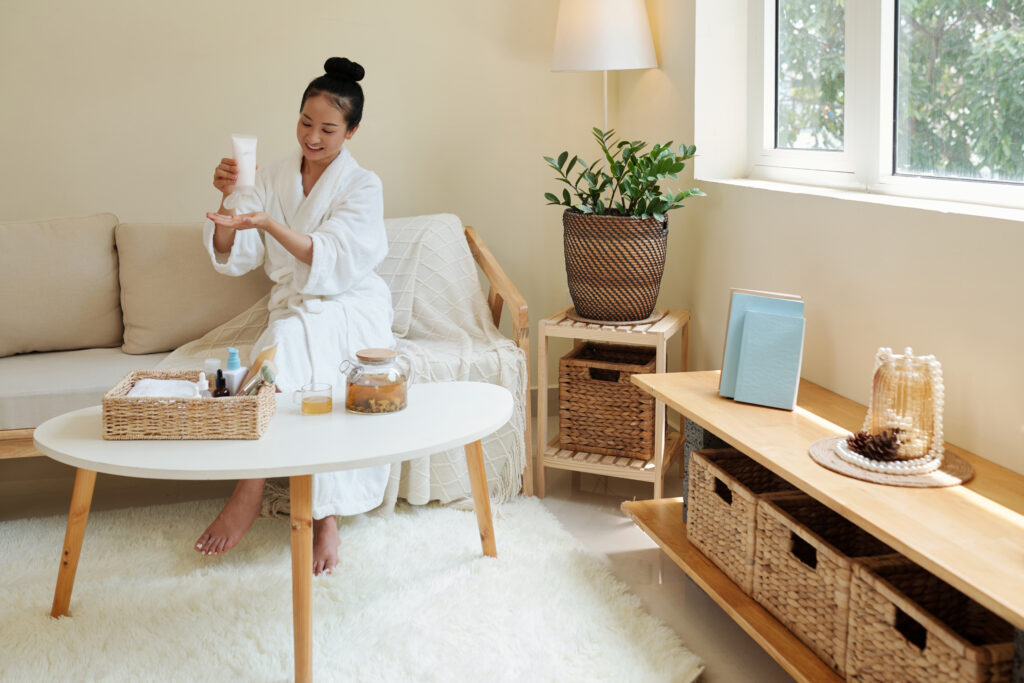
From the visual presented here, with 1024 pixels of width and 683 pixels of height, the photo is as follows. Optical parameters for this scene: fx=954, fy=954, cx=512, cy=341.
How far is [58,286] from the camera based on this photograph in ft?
8.87

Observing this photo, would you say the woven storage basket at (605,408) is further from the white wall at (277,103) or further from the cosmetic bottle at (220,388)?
the cosmetic bottle at (220,388)

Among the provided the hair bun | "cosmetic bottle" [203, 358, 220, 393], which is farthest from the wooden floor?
the hair bun

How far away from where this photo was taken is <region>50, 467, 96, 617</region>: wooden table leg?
1.97 m

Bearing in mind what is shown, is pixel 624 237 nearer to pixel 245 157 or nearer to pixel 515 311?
pixel 515 311

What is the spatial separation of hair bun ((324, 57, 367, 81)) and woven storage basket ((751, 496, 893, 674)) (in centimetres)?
147

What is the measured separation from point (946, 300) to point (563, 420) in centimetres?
119

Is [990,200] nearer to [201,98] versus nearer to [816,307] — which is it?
[816,307]

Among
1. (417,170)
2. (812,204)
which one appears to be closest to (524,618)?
(812,204)

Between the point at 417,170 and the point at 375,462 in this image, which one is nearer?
the point at 375,462

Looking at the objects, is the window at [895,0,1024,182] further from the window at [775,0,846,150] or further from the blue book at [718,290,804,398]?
the blue book at [718,290,804,398]

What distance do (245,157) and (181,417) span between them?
1.78 ft

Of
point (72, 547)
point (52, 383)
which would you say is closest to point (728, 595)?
point (72, 547)

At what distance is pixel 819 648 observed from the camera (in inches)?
64.4

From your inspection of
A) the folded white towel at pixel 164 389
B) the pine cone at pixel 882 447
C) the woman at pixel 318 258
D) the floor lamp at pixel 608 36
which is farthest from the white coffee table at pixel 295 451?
the floor lamp at pixel 608 36
